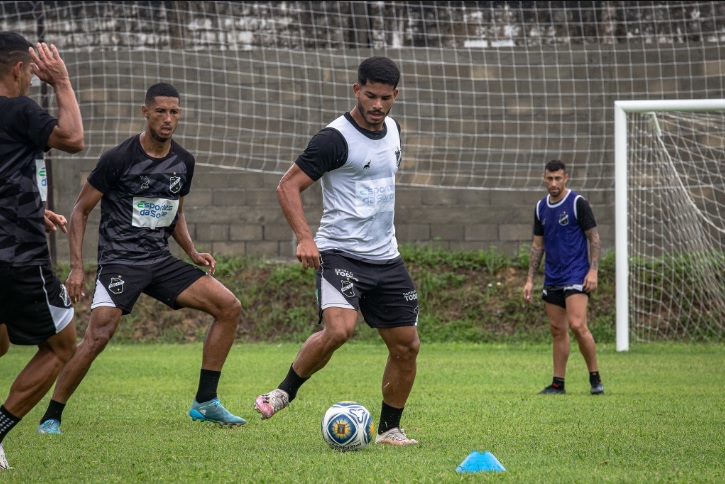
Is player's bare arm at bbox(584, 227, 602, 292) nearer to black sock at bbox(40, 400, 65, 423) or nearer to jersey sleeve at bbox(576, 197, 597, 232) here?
jersey sleeve at bbox(576, 197, 597, 232)

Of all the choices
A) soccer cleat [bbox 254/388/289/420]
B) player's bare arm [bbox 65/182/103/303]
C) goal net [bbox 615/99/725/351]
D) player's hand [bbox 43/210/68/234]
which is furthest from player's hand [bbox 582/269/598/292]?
goal net [bbox 615/99/725/351]

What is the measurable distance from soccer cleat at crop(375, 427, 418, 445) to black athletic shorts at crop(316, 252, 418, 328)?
666mm

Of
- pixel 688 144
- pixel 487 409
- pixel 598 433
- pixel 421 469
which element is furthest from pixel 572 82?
pixel 421 469

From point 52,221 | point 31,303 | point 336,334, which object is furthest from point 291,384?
point 52,221

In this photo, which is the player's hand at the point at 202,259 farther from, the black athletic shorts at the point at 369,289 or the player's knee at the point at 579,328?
the player's knee at the point at 579,328

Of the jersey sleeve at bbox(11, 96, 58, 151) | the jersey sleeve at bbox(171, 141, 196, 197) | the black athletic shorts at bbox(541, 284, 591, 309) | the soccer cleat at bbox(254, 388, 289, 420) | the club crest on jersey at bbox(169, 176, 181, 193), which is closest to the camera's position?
the jersey sleeve at bbox(11, 96, 58, 151)

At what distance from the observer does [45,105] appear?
15922mm

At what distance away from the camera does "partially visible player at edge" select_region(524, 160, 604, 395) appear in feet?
33.1

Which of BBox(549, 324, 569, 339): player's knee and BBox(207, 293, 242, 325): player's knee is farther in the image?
BBox(549, 324, 569, 339): player's knee

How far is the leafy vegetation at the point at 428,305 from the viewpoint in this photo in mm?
15750

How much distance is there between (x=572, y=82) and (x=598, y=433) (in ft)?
34.1

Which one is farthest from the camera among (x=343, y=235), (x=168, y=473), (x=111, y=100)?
(x=111, y=100)

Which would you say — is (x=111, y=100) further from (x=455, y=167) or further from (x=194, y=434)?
(x=194, y=434)

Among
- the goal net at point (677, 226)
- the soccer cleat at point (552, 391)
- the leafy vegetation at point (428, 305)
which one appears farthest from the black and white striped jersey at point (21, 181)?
the goal net at point (677, 226)
